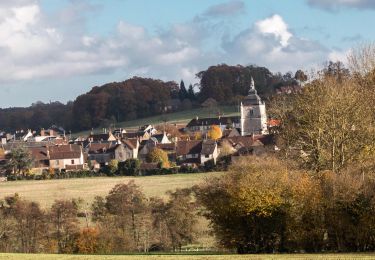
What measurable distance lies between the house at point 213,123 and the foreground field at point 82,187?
61733 millimetres

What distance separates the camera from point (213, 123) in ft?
496

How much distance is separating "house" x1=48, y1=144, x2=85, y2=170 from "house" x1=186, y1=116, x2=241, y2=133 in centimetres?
4044

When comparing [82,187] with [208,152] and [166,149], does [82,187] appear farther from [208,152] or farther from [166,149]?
[166,149]

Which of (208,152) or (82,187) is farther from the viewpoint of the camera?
→ (208,152)

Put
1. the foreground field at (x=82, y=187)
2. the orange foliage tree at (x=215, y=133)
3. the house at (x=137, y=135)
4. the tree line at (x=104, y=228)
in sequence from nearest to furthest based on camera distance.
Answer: the tree line at (x=104, y=228) < the foreground field at (x=82, y=187) < the orange foliage tree at (x=215, y=133) < the house at (x=137, y=135)

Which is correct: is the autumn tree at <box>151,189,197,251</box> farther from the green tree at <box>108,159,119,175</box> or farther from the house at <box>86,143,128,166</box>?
the house at <box>86,143,128,166</box>

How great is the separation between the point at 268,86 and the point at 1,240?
139 meters

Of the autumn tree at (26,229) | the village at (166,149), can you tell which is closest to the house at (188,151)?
the village at (166,149)

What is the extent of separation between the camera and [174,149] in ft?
358

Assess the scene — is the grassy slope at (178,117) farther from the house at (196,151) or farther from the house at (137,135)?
the house at (196,151)

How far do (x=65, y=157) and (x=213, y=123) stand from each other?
49.2 meters

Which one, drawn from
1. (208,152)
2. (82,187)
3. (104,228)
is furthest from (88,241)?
(208,152)

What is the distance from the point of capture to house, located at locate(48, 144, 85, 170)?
107000mm

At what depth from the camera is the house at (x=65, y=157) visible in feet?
351
